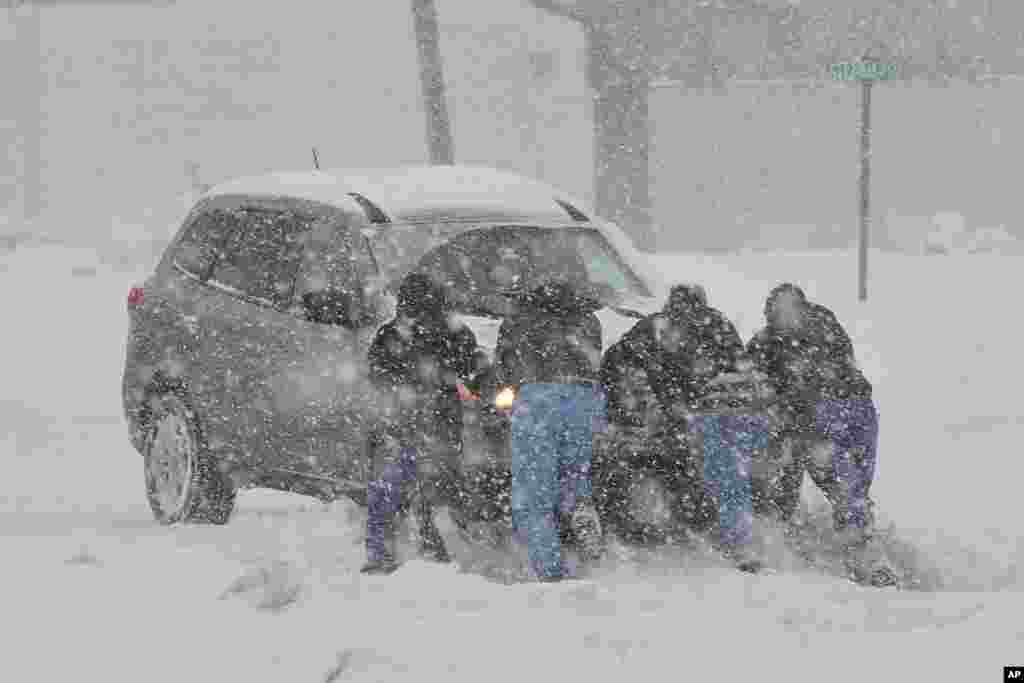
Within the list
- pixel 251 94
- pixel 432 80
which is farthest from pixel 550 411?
pixel 251 94

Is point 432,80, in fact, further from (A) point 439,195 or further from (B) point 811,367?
(B) point 811,367

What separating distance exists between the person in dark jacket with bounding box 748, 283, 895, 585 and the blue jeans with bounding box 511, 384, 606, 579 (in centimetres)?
107

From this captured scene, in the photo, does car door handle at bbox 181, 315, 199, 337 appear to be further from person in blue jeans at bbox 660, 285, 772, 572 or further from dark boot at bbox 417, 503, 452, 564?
person in blue jeans at bbox 660, 285, 772, 572

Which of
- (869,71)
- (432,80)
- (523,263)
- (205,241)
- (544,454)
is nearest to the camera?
Result: (544,454)

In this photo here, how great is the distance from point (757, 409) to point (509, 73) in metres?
31.1

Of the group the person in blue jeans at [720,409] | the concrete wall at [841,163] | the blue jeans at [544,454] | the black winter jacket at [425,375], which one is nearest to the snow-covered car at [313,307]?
the black winter jacket at [425,375]

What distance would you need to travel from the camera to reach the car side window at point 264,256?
925cm

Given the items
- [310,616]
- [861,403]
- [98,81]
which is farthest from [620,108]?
[310,616]

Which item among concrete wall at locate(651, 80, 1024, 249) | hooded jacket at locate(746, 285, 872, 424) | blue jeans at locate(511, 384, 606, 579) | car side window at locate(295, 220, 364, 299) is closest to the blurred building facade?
concrete wall at locate(651, 80, 1024, 249)

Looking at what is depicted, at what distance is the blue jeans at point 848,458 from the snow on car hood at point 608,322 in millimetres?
926

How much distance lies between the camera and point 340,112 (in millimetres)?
39312

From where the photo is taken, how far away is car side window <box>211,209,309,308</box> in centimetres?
925

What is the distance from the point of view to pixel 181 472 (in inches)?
380

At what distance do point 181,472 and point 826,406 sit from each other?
129 inches
